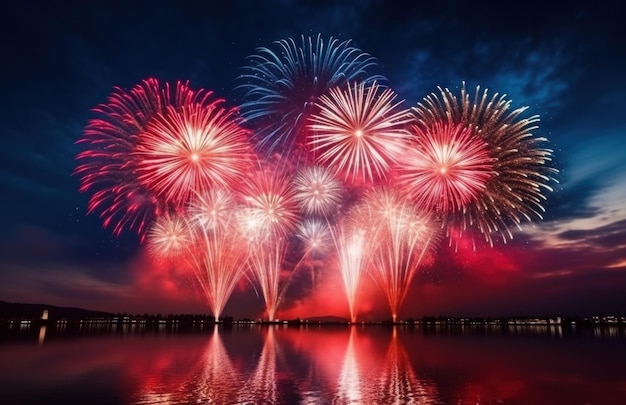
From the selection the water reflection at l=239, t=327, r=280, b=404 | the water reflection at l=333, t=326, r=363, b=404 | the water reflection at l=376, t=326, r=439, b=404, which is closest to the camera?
the water reflection at l=239, t=327, r=280, b=404

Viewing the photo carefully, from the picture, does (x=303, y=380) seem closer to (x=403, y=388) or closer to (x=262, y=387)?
(x=262, y=387)

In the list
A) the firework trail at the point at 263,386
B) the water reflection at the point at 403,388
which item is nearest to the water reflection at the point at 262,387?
the firework trail at the point at 263,386

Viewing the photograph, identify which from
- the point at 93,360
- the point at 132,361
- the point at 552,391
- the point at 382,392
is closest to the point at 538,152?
the point at 552,391

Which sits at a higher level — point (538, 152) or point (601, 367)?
point (538, 152)

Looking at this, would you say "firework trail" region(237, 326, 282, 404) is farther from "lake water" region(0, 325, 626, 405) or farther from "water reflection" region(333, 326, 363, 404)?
"water reflection" region(333, 326, 363, 404)

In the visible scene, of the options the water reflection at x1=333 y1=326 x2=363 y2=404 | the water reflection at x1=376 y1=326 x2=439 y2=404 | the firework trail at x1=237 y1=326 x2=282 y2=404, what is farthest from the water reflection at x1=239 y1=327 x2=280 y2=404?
the water reflection at x1=376 y1=326 x2=439 y2=404

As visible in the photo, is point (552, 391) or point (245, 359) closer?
point (552, 391)

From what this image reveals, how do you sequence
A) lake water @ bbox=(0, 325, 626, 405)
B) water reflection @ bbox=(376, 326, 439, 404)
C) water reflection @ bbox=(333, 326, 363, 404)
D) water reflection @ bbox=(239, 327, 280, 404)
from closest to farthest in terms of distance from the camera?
water reflection @ bbox=(239, 327, 280, 404)
water reflection @ bbox=(333, 326, 363, 404)
water reflection @ bbox=(376, 326, 439, 404)
lake water @ bbox=(0, 325, 626, 405)

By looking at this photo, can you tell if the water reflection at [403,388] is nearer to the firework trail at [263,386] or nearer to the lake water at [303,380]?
Result: the lake water at [303,380]

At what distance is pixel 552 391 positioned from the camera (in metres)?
29.6

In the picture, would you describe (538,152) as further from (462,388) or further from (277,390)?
(277,390)

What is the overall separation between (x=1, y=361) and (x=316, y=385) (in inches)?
1205

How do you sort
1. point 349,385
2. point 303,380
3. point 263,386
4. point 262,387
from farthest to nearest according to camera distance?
point 303,380, point 349,385, point 263,386, point 262,387

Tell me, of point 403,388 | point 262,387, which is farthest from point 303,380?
point 403,388
